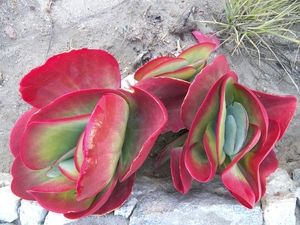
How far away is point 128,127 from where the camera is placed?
0.78 meters

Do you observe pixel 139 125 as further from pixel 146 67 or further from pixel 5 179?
pixel 5 179

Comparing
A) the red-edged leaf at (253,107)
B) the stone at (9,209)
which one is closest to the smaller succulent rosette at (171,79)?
the red-edged leaf at (253,107)

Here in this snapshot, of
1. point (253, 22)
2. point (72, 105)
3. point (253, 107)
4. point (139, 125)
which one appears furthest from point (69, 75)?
point (253, 22)

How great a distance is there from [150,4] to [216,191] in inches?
33.5

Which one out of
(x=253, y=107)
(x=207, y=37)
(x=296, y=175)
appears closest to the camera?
(x=253, y=107)

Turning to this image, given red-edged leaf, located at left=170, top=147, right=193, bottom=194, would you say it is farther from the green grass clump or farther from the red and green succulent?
the green grass clump

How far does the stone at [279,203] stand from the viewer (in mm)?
865

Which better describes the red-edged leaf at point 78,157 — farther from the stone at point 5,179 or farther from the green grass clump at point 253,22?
the green grass clump at point 253,22

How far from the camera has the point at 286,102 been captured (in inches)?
30.9

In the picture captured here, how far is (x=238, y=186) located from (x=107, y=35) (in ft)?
2.92

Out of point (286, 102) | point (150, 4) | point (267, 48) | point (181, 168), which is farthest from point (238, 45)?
point (181, 168)

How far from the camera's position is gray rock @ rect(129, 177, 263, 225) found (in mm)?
843

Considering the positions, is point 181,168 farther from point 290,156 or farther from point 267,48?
point 267,48

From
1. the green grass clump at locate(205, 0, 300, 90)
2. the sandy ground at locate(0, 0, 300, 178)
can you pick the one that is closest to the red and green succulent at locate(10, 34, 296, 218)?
the sandy ground at locate(0, 0, 300, 178)
